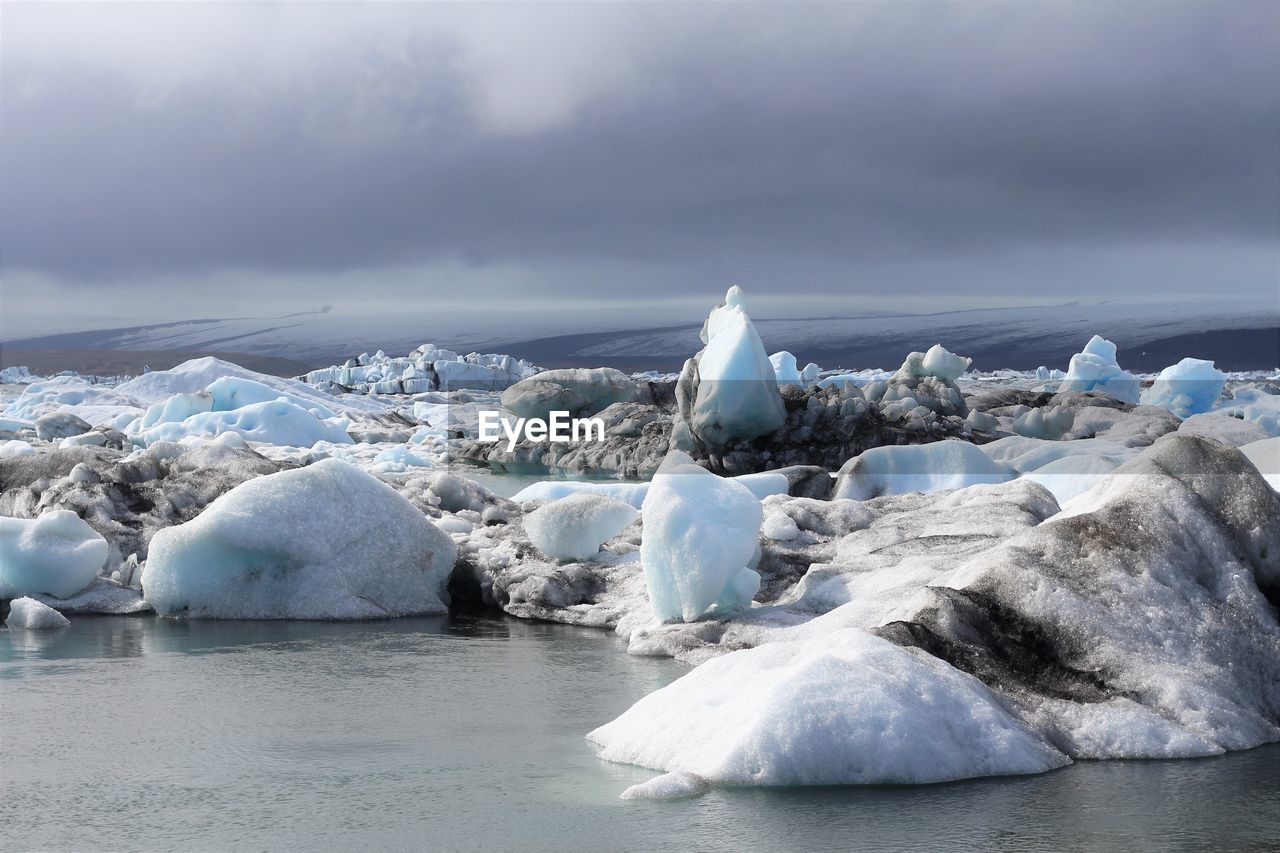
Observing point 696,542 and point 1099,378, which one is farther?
point 1099,378

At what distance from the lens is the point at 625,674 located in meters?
8.09

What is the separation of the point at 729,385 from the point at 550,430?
36.3 ft

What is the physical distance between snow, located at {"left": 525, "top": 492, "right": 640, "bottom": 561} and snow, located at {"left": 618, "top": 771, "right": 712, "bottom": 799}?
548 cm

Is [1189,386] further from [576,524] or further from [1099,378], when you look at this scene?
[576,524]

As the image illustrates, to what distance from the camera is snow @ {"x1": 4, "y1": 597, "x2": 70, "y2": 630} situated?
1001cm

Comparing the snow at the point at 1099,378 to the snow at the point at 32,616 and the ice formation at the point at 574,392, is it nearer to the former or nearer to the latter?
the ice formation at the point at 574,392

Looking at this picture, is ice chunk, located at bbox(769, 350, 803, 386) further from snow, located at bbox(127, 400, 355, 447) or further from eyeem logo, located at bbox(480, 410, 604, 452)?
snow, located at bbox(127, 400, 355, 447)

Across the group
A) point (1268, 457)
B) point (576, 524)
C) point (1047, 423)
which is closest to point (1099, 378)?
point (1047, 423)

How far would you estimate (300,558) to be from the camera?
10.4 m

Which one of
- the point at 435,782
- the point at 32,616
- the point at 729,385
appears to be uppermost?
the point at 729,385

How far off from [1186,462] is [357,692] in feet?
17.0

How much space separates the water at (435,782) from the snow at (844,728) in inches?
4.0

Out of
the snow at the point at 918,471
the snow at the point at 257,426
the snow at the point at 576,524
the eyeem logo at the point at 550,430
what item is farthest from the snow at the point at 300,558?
the eyeem logo at the point at 550,430

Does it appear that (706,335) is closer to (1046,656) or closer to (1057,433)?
(1057,433)
